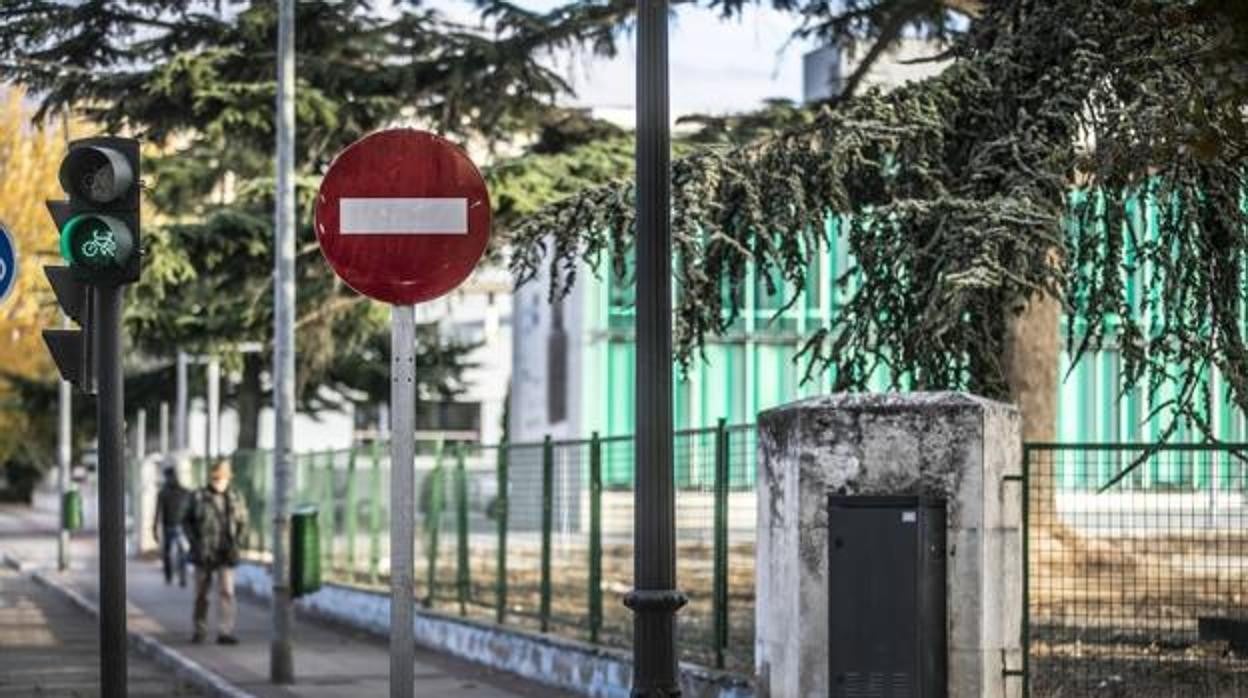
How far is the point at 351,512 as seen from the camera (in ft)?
94.4

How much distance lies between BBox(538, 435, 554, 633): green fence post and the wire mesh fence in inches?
245

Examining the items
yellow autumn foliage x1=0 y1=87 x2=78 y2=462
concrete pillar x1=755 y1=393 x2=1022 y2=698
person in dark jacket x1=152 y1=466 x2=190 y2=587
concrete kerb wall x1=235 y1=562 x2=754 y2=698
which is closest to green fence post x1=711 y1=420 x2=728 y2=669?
concrete kerb wall x1=235 y1=562 x2=754 y2=698

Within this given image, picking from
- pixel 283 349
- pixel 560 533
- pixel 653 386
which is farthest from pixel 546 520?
pixel 653 386

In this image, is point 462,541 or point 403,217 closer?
point 403,217

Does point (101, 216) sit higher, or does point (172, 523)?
point (101, 216)

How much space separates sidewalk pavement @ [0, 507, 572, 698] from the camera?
60.2 ft

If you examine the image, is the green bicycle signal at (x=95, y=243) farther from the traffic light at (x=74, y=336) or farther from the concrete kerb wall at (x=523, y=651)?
the concrete kerb wall at (x=523, y=651)

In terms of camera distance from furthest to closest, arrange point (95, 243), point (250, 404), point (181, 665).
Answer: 1. point (250, 404)
2. point (181, 665)
3. point (95, 243)

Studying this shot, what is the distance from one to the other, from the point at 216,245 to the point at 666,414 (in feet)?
64.3

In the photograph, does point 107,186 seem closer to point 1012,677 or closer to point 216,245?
point 1012,677

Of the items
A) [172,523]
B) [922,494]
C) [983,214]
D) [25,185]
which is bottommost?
[172,523]

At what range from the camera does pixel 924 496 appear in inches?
476

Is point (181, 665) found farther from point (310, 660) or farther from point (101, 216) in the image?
point (101, 216)

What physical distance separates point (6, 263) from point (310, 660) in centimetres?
761
